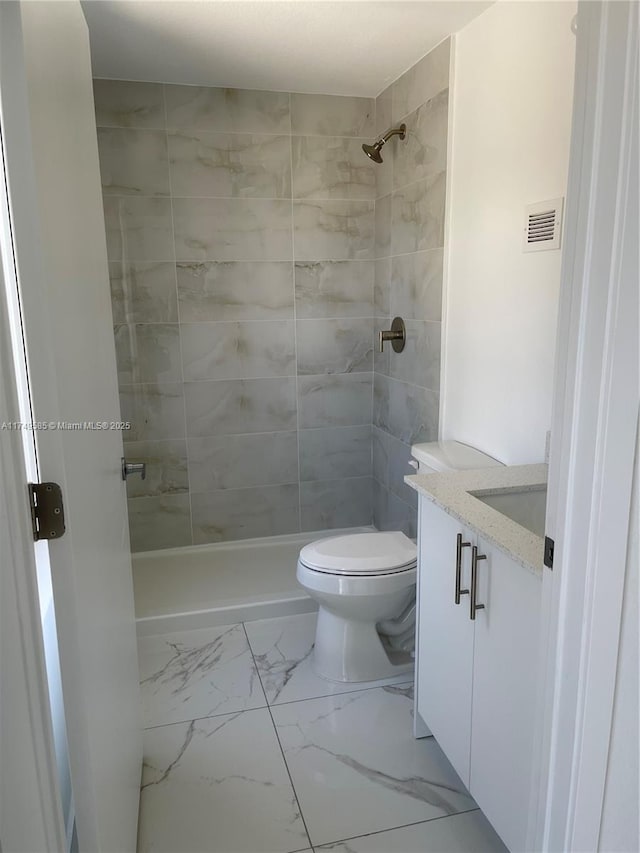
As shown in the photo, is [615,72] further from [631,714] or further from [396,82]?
[396,82]

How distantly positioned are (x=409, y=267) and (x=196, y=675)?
6.24ft

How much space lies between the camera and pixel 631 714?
39.7 inches

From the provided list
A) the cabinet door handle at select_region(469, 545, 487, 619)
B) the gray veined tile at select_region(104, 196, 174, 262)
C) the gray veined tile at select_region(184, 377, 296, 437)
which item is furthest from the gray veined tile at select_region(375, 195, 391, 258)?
the cabinet door handle at select_region(469, 545, 487, 619)

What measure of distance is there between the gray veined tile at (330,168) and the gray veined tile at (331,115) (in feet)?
0.12

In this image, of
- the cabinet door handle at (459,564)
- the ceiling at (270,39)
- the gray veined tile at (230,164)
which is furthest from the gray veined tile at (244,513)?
the ceiling at (270,39)

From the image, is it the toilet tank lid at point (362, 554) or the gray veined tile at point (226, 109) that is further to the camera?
the gray veined tile at point (226, 109)

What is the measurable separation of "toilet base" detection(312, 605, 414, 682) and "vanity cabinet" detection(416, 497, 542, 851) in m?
0.42

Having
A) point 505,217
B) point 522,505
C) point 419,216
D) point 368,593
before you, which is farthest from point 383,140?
point 368,593

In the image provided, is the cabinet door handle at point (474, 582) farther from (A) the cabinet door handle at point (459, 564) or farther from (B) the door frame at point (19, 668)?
(B) the door frame at point (19, 668)

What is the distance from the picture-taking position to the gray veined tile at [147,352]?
294 centimetres

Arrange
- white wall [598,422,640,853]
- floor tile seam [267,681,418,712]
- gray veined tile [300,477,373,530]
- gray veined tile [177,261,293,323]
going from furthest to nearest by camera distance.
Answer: gray veined tile [300,477,373,530]
gray veined tile [177,261,293,323]
floor tile seam [267,681,418,712]
white wall [598,422,640,853]

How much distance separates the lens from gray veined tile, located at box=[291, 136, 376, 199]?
2.98 metres

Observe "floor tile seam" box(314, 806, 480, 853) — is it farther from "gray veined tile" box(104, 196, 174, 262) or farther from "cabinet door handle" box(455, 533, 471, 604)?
"gray veined tile" box(104, 196, 174, 262)

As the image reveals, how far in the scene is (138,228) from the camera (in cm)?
286
